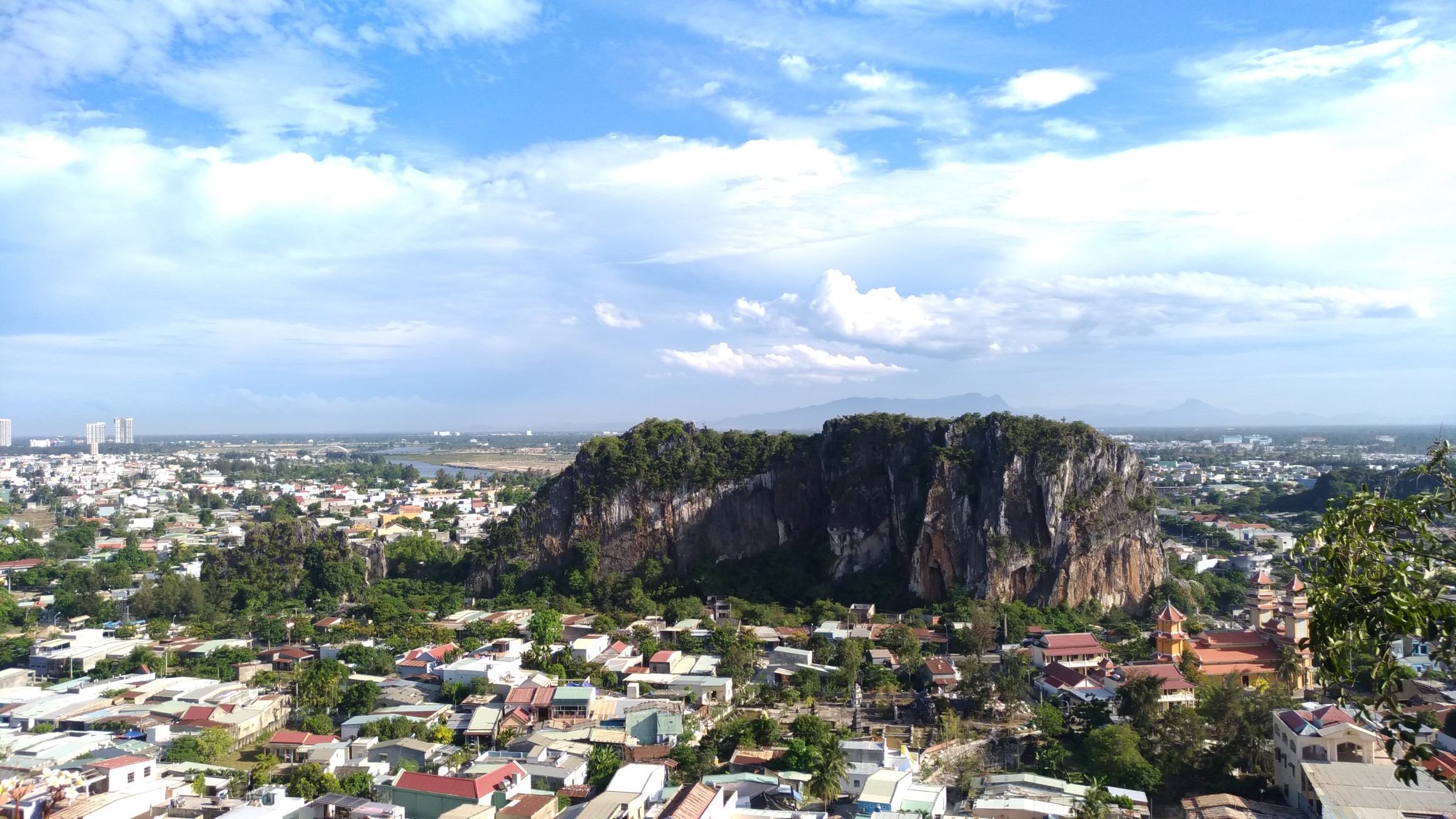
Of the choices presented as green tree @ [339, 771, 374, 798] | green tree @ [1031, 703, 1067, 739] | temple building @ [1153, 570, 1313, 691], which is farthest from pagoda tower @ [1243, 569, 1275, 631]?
green tree @ [339, 771, 374, 798]

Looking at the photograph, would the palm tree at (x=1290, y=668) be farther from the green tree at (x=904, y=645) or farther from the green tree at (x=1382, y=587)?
the green tree at (x=1382, y=587)

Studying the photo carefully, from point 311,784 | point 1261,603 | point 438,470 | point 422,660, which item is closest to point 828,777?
point 311,784

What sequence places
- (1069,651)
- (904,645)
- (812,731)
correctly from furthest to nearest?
1. (904,645)
2. (1069,651)
3. (812,731)

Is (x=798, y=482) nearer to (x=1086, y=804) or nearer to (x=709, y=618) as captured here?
(x=709, y=618)

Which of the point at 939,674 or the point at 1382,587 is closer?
the point at 1382,587

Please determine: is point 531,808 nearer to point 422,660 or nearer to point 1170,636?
point 422,660

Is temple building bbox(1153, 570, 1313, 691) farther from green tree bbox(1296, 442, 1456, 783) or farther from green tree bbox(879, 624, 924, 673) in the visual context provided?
green tree bbox(1296, 442, 1456, 783)
